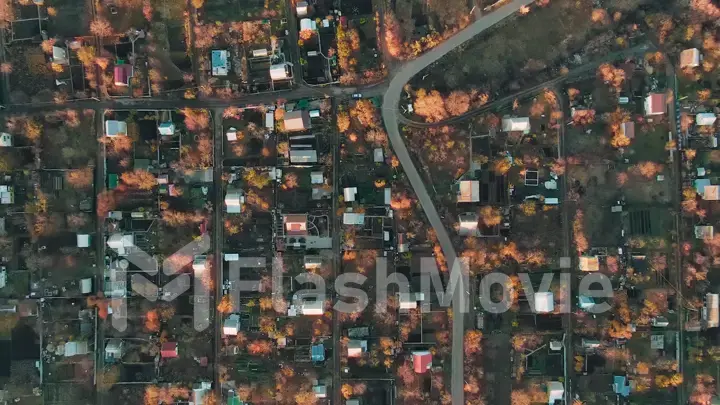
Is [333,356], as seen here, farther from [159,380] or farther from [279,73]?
[279,73]

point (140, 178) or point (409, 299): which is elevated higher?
point (140, 178)

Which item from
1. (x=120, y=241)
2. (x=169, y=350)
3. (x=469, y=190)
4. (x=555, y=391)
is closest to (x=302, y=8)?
(x=469, y=190)

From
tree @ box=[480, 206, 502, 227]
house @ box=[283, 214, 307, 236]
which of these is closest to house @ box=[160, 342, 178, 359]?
house @ box=[283, 214, 307, 236]

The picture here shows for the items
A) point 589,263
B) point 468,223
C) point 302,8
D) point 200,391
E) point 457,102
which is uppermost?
point 302,8

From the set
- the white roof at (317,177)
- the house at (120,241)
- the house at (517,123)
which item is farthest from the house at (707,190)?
the house at (120,241)

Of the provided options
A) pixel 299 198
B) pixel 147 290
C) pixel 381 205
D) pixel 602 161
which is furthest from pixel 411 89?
pixel 147 290

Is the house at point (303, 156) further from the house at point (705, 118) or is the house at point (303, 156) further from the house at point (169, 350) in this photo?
the house at point (705, 118)

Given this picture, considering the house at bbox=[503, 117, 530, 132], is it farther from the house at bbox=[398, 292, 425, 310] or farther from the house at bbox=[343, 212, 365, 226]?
the house at bbox=[398, 292, 425, 310]

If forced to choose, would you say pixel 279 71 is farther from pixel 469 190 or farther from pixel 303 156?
pixel 469 190
